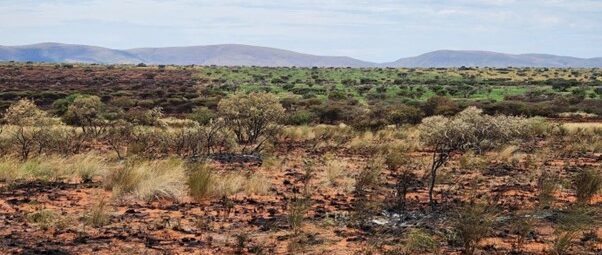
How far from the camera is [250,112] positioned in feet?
74.3

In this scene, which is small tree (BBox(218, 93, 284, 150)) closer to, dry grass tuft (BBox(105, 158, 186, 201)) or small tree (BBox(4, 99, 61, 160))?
small tree (BBox(4, 99, 61, 160))

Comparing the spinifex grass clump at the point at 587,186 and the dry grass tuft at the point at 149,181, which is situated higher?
the spinifex grass clump at the point at 587,186

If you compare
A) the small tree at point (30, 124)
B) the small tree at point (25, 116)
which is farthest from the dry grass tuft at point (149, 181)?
the small tree at point (25, 116)

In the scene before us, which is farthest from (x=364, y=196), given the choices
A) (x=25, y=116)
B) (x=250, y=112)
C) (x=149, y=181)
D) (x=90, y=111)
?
(x=90, y=111)

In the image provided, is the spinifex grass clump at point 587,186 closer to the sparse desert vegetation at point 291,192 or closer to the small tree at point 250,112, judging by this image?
the sparse desert vegetation at point 291,192

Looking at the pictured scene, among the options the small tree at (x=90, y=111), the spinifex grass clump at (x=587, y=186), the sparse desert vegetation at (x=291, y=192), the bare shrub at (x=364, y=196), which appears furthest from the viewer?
the small tree at (x=90, y=111)

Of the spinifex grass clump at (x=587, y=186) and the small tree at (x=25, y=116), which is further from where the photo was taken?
the small tree at (x=25, y=116)

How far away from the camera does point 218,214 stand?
10938mm

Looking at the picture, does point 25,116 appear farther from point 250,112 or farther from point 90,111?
point 250,112

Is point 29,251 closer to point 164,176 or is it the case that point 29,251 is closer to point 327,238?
point 327,238

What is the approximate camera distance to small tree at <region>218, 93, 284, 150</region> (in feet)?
74.2

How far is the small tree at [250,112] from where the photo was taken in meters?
22.6

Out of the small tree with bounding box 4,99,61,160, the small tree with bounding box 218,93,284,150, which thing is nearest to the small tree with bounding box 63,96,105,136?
the small tree with bounding box 4,99,61,160

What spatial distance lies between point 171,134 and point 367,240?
13919 millimetres
